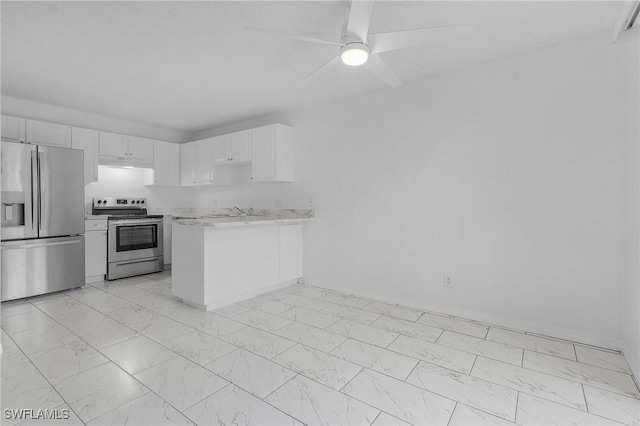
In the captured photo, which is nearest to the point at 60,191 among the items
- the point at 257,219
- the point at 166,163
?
the point at 166,163

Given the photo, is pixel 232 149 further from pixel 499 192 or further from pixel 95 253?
pixel 499 192

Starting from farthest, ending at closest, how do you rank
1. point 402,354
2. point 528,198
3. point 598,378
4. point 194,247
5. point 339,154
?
point 339,154 < point 194,247 < point 528,198 < point 402,354 < point 598,378

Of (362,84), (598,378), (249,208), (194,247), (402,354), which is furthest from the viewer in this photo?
(249,208)

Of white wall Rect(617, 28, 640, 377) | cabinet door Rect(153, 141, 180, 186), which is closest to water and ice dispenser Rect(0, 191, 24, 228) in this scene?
cabinet door Rect(153, 141, 180, 186)

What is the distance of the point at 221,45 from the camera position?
2.60 metres

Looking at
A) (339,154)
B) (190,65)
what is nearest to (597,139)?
(339,154)

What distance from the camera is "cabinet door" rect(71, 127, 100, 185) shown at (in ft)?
14.1

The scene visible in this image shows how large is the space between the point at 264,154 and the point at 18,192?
275cm

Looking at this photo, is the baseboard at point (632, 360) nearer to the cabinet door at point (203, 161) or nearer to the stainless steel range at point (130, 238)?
the cabinet door at point (203, 161)

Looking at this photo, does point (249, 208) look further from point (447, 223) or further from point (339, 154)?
point (447, 223)

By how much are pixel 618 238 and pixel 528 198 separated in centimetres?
65

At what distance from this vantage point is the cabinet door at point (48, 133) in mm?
3922

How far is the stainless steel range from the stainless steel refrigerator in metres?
0.46

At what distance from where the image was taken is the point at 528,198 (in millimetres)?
2697
